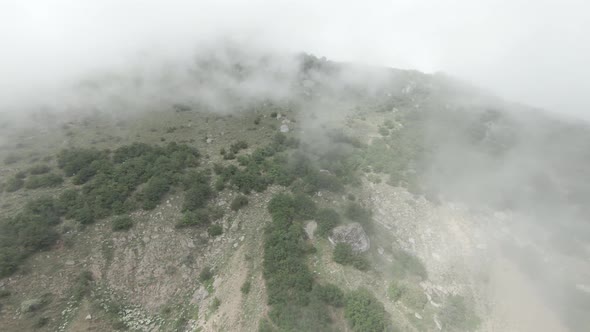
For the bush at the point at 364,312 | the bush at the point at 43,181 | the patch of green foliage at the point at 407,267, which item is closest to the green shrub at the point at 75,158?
the bush at the point at 43,181

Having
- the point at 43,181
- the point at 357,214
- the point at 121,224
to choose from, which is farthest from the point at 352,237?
the point at 43,181

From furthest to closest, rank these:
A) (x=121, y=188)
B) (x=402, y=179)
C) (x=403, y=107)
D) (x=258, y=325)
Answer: (x=403, y=107)
(x=402, y=179)
(x=121, y=188)
(x=258, y=325)

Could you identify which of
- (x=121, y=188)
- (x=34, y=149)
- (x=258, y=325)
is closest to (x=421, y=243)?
(x=258, y=325)

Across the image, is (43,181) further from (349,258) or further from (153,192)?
(349,258)

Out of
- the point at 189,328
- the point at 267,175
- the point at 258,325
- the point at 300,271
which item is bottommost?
the point at 189,328

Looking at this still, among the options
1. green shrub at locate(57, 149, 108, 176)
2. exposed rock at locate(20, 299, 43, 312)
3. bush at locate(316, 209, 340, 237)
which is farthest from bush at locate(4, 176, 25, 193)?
bush at locate(316, 209, 340, 237)

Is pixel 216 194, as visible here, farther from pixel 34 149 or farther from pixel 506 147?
pixel 506 147
